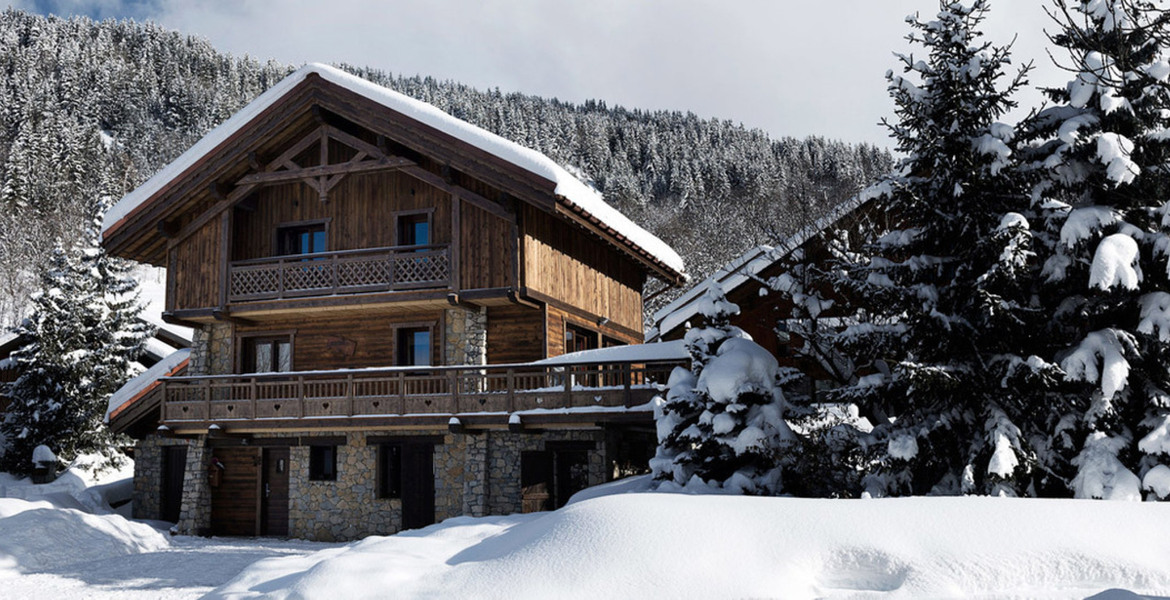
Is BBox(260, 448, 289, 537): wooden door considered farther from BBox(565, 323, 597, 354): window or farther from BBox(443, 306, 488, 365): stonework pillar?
BBox(565, 323, 597, 354): window

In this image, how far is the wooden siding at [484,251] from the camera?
20.2m

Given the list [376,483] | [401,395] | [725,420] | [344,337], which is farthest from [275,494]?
[725,420]

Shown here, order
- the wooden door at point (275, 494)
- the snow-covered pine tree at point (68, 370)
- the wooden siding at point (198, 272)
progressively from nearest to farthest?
1. the wooden door at point (275, 494)
2. the wooden siding at point (198, 272)
3. the snow-covered pine tree at point (68, 370)

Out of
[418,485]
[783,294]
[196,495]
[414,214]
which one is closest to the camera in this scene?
[783,294]

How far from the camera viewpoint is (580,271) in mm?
23531

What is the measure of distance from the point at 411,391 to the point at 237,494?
5.79m

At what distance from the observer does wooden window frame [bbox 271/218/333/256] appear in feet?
73.5

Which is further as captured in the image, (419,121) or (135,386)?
(135,386)

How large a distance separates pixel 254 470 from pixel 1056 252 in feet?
61.2

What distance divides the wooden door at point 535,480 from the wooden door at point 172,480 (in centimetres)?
1010

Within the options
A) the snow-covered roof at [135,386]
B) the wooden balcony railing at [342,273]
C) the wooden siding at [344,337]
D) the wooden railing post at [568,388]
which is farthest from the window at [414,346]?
the snow-covered roof at [135,386]

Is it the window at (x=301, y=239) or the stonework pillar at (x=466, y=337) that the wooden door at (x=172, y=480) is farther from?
the stonework pillar at (x=466, y=337)

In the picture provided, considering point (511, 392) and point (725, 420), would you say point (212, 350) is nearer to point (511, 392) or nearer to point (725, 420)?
point (511, 392)

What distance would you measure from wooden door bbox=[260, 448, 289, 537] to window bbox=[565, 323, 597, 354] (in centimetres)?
751
